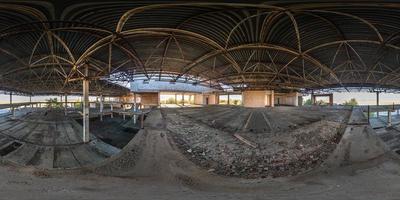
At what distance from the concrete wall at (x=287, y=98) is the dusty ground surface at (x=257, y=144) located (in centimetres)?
2113

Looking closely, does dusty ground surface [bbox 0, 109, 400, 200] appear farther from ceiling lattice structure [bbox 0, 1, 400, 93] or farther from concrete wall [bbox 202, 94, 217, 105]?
concrete wall [bbox 202, 94, 217, 105]

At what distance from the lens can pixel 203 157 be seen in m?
5.52

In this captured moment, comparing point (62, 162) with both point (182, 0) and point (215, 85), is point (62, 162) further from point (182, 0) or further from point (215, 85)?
point (215, 85)

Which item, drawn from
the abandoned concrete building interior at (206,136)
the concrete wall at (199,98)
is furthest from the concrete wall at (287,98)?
the abandoned concrete building interior at (206,136)

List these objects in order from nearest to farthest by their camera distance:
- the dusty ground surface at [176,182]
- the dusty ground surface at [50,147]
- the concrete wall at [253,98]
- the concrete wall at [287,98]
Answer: the dusty ground surface at [176,182], the dusty ground surface at [50,147], the concrete wall at [253,98], the concrete wall at [287,98]

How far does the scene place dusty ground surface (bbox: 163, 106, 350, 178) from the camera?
199 inches

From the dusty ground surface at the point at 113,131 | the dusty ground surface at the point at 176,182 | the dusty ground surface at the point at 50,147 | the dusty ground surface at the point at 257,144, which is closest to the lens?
the dusty ground surface at the point at 176,182

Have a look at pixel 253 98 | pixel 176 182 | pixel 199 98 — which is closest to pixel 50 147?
pixel 176 182

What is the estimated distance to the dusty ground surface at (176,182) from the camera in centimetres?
363

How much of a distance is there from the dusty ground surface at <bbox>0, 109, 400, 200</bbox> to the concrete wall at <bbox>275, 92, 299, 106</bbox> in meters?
25.0

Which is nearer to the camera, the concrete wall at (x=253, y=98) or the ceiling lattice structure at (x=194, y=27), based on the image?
the ceiling lattice structure at (x=194, y=27)

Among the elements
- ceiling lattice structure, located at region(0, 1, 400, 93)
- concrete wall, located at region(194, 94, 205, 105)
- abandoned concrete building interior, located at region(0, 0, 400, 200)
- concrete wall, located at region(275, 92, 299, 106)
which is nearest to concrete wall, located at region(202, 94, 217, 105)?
concrete wall, located at region(194, 94, 205, 105)

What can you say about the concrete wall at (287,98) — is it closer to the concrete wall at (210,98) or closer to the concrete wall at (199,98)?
the concrete wall at (210,98)

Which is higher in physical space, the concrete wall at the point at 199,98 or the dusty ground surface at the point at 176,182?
the concrete wall at the point at 199,98
